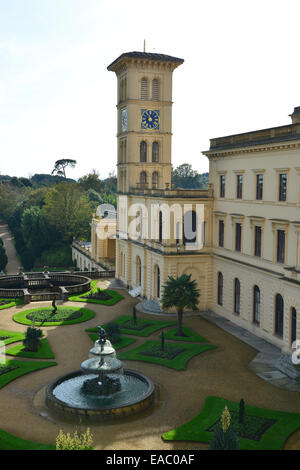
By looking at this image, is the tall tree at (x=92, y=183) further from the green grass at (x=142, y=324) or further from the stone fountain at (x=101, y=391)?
the stone fountain at (x=101, y=391)

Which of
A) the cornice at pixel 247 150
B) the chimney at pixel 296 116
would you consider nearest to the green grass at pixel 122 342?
the cornice at pixel 247 150

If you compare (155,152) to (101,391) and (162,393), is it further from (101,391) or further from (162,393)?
(101,391)

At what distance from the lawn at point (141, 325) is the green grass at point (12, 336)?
320 inches

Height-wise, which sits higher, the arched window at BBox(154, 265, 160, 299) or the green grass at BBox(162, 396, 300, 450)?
the arched window at BBox(154, 265, 160, 299)

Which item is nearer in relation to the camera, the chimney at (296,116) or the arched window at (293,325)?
the arched window at (293,325)

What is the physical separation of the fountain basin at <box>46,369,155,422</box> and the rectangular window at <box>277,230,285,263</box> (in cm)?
1381

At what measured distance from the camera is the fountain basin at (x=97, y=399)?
24609 mm

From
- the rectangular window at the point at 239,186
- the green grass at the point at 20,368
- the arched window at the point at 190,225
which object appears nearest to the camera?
the green grass at the point at 20,368

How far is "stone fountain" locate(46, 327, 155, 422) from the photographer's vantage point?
81.3 ft

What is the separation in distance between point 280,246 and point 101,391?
17.2 metres

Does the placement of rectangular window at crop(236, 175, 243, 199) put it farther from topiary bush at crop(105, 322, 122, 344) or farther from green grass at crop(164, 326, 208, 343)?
topiary bush at crop(105, 322, 122, 344)

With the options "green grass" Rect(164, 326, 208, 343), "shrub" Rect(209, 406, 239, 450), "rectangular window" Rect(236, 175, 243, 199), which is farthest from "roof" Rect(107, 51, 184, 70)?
"shrub" Rect(209, 406, 239, 450)

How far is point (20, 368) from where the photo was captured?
3161 cm
